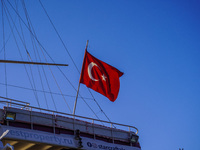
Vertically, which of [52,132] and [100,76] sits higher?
[100,76]

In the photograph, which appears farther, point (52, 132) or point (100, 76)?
point (100, 76)

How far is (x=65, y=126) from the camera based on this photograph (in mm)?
19844

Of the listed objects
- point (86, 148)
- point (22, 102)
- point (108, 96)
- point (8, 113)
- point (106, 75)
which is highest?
point (106, 75)

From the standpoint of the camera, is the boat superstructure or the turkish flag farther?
the turkish flag

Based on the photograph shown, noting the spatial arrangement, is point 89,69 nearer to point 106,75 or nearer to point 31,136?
point 106,75

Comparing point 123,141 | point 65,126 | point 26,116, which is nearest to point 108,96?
point 123,141

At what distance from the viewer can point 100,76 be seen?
25.7m

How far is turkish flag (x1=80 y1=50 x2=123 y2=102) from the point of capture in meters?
25.2

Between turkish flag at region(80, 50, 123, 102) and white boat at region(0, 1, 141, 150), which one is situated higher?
turkish flag at region(80, 50, 123, 102)

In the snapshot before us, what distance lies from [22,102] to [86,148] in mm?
4853

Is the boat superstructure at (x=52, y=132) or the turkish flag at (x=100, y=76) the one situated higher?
Result: the turkish flag at (x=100, y=76)

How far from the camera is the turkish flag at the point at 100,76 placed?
25.2 m

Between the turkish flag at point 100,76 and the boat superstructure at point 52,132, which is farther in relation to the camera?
the turkish flag at point 100,76

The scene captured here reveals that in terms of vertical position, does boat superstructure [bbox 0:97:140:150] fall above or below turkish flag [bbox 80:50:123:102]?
below
